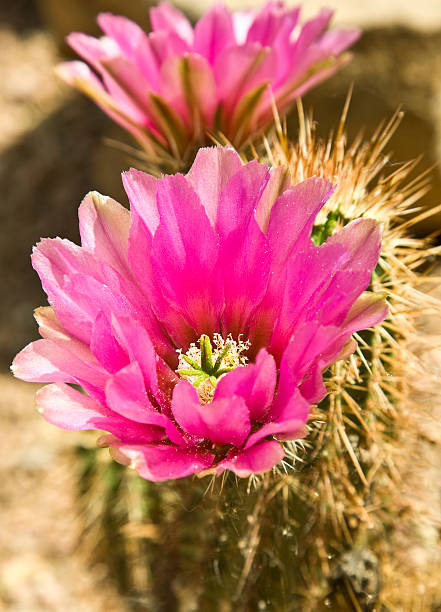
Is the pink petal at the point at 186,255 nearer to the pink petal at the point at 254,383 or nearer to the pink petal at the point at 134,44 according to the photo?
the pink petal at the point at 254,383

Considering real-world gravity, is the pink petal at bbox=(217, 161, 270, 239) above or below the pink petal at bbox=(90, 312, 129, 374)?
above

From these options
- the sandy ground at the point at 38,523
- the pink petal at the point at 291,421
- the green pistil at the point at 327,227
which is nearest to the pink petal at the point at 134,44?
the green pistil at the point at 327,227

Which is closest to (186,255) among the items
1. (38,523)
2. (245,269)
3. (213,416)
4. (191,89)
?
(245,269)

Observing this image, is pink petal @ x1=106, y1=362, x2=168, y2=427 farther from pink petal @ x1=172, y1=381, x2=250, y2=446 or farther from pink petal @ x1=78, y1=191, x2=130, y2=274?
pink petal @ x1=78, y1=191, x2=130, y2=274

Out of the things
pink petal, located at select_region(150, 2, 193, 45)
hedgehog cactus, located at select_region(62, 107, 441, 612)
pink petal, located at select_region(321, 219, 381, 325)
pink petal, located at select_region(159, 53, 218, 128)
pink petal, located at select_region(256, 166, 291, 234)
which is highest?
pink petal, located at select_region(150, 2, 193, 45)

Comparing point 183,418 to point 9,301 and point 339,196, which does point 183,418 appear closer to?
point 339,196

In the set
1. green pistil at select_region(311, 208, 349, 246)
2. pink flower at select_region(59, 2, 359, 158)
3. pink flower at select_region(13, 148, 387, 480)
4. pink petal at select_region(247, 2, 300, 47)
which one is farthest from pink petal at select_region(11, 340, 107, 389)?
pink petal at select_region(247, 2, 300, 47)

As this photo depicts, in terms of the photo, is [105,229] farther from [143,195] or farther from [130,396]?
[130,396]
